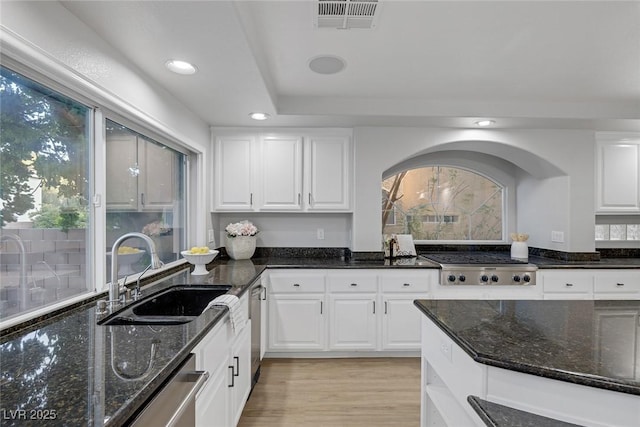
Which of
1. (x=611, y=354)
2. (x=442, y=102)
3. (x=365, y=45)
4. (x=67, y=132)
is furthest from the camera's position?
(x=442, y=102)

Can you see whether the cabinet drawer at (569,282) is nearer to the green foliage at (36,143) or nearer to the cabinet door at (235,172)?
the cabinet door at (235,172)

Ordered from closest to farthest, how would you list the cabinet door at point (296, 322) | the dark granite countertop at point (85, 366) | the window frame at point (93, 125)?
the dark granite countertop at point (85, 366)
the window frame at point (93, 125)
the cabinet door at point (296, 322)

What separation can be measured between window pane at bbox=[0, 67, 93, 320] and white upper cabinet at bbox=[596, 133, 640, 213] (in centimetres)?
452

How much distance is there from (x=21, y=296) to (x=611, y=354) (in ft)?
7.36

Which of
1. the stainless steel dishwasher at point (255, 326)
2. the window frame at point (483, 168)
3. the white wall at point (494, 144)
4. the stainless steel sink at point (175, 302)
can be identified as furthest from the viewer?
the window frame at point (483, 168)

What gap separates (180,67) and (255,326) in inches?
74.6

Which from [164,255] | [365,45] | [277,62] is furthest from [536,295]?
[164,255]

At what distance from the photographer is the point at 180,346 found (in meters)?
1.12

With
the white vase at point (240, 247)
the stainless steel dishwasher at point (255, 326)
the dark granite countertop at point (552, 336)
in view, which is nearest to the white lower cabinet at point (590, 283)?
the dark granite countertop at point (552, 336)

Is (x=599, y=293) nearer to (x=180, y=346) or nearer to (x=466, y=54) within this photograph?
(x=466, y=54)

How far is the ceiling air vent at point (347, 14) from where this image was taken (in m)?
1.56

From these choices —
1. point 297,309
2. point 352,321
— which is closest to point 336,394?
point 352,321

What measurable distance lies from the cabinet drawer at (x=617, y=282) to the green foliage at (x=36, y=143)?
4193 mm

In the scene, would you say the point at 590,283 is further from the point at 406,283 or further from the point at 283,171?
the point at 283,171
